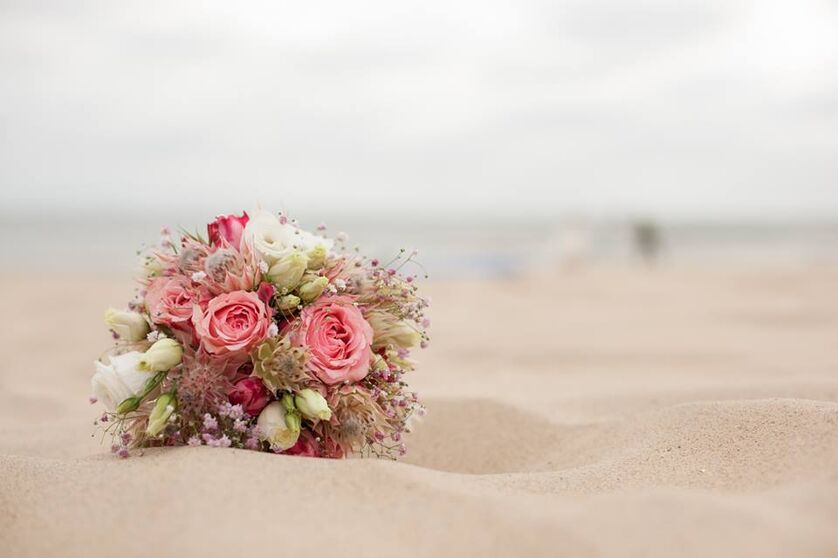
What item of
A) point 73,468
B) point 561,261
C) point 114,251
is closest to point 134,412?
point 73,468

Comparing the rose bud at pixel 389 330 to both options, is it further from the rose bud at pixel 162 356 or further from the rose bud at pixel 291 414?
the rose bud at pixel 162 356

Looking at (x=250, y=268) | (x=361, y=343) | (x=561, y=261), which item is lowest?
(x=561, y=261)

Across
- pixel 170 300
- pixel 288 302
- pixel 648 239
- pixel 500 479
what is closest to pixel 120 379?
pixel 170 300

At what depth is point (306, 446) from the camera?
7.55ft

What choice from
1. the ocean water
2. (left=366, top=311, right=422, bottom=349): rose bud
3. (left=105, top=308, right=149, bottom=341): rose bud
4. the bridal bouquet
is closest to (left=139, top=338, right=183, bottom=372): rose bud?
the bridal bouquet

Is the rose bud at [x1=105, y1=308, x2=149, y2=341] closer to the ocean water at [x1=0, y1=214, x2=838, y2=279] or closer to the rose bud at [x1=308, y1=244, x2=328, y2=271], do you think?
the rose bud at [x1=308, y1=244, x2=328, y2=271]

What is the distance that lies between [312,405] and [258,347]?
22 cm

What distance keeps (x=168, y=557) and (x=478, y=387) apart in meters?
2.84

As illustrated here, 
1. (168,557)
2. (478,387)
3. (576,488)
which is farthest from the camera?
(478,387)

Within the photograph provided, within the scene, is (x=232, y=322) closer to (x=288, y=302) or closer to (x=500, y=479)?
(x=288, y=302)

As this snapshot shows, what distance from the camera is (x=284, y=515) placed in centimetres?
175

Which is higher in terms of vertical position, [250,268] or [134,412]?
[250,268]

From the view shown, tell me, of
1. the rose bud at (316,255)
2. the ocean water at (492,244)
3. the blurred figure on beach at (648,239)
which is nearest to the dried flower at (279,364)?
the rose bud at (316,255)

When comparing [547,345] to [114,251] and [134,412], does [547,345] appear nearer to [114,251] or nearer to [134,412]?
[134,412]
